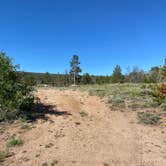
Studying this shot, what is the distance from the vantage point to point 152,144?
7973mm

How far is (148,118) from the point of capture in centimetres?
1117

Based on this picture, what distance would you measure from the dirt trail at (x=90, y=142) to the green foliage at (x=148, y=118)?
1.30 feet

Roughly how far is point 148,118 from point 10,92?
743 cm

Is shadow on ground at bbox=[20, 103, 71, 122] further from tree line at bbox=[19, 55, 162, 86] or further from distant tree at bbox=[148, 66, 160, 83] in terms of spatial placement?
tree line at bbox=[19, 55, 162, 86]

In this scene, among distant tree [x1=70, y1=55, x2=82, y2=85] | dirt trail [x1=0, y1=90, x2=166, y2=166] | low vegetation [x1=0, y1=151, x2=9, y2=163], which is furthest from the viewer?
distant tree [x1=70, y1=55, x2=82, y2=85]

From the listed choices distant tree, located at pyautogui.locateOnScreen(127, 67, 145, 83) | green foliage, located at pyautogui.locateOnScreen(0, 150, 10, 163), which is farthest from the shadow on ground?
distant tree, located at pyautogui.locateOnScreen(127, 67, 145, 83)

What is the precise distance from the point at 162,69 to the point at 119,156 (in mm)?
4970

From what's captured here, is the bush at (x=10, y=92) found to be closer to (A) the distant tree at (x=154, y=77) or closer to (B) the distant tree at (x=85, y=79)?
(A) the distant tree at (x=154, y=77)

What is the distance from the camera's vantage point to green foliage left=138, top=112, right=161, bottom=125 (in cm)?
1069

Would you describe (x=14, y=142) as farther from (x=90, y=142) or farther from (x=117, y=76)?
(x=117, y=76)

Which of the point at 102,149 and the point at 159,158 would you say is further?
the point at 102,149

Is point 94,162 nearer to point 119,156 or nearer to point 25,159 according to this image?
point 119,156

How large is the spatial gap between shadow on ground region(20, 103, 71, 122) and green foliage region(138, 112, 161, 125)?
163 inches

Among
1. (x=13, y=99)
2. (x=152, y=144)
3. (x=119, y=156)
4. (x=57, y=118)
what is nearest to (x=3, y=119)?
(x=13, y=99)
